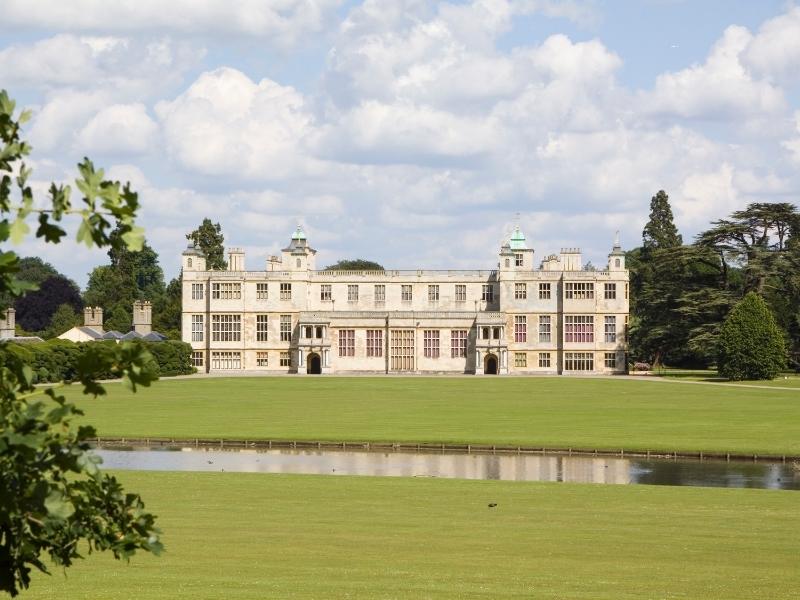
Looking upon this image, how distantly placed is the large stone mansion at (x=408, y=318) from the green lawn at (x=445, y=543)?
52.3m

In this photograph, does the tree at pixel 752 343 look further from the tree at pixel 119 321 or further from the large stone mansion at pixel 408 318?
the tree at pixel 119 321

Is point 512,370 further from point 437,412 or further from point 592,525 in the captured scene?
point 592,525

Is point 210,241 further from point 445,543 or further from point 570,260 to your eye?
point 445,543

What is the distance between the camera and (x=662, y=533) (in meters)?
15.6

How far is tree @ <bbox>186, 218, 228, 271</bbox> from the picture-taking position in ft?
302

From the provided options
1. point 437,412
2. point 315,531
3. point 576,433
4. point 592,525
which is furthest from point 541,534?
point 437,412

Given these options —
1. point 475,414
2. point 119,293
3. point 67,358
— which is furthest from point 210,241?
point 475,414

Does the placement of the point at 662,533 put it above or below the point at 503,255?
Result: below

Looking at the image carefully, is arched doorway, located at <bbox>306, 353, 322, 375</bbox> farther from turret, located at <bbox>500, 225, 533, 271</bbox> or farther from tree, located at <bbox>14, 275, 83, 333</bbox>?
tree, located at <bbox>14, 275, 83, 333</bbox>

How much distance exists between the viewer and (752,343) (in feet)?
201

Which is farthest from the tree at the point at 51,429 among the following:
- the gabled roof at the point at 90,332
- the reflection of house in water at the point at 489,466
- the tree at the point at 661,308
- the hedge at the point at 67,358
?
the gabled roof at the point at 90,332

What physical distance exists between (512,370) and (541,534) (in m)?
60.1

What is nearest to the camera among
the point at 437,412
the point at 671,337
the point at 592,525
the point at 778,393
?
the point at 592,525

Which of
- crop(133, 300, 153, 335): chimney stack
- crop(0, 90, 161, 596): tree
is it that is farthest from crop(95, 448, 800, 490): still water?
crop(133, 300, 153, 335): chimney stack
